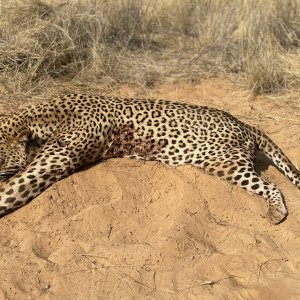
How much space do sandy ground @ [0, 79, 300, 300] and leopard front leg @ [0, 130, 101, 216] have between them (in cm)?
10

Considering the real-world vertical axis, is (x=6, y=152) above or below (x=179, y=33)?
above

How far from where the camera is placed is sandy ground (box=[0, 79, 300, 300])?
455 centimetres

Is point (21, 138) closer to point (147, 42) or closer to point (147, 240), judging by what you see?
point (147, 240)

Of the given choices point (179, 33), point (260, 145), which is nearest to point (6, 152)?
point (260, 145)

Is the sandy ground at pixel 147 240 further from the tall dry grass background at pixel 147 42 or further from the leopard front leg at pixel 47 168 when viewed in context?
the tall dry grass background at pixel 147 42

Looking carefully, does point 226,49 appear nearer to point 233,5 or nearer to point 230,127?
point 233,5

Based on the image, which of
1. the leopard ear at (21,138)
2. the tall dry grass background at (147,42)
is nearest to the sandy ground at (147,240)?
the leopard ear at (21,138)

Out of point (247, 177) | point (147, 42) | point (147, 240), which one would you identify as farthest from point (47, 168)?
point (147, 42)

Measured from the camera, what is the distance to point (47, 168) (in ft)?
18.2

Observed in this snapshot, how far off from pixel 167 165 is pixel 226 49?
3.96 metres

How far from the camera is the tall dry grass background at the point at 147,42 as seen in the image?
25.9ft

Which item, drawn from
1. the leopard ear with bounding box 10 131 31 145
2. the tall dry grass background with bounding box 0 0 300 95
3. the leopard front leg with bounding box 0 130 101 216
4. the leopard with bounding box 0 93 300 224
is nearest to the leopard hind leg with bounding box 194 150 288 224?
the leopard with bounding box 0 93 300 224

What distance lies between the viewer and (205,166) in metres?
6.13

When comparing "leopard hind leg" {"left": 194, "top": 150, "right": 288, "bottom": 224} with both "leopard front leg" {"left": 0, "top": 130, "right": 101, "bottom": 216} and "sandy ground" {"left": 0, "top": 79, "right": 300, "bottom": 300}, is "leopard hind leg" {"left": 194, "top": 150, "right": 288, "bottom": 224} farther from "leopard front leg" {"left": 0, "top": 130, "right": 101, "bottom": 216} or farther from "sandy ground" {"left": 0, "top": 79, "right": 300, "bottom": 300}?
"leopard front leg" {"left": 0, "top": 130, "right": 101, "bottom": 216}
